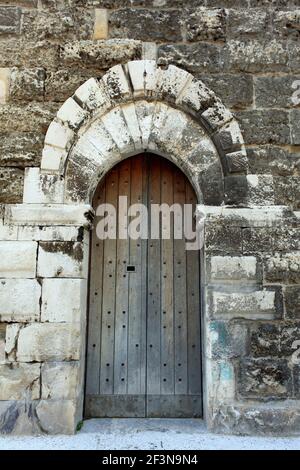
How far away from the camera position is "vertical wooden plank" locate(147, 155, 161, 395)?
3.44 m

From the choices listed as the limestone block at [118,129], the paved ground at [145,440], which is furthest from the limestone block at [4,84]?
the paved ground at [145,440]

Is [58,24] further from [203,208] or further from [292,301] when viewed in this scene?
[292,301]

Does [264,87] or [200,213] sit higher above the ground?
[264,87]

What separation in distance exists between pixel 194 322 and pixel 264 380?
0.71m

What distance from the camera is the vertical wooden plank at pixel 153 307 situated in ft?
11.3

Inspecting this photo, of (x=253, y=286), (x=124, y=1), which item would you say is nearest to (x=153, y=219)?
(x=253, y=286)

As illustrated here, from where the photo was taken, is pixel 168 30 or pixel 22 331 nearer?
pixel 22 331

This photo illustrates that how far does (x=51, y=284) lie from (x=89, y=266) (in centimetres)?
45

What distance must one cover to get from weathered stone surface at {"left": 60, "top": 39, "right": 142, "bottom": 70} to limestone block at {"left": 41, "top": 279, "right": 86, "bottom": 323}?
1803mm

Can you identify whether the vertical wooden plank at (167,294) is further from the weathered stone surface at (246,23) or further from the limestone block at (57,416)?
the weathered stone surface at (246,23)
